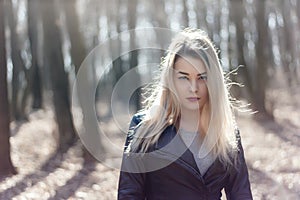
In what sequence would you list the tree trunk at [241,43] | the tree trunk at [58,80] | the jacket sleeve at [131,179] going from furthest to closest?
the tree trunk at [241,43] < the tree trunk at [58,80] < the jacket sleeve at [131,179]

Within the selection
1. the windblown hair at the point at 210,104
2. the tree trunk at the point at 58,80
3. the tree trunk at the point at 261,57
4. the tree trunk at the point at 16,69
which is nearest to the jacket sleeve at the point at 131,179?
the windblown hair at the point at 210,104

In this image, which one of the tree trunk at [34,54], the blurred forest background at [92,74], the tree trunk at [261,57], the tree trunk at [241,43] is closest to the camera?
the blurred forest background at [92,74]

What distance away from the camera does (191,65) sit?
8.09 ft

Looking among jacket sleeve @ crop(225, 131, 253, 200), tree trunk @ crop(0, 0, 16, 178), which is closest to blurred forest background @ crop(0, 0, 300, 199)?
tree trunk @ crop(0, 0, 16, 178)

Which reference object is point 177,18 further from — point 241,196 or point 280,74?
point 241,196

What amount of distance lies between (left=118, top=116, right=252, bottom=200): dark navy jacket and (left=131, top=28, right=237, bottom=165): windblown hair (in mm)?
57

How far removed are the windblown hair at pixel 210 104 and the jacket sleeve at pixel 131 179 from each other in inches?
4.5

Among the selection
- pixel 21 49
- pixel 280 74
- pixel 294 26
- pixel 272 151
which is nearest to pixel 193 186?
pixel 272 151

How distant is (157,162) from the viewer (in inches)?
93.7

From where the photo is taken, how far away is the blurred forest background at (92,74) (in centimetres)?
1045

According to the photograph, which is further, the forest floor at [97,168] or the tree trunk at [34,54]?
the tree trunk at [34,54]

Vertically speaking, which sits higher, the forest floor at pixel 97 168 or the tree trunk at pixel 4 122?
the tree trunk at pixel 4 122

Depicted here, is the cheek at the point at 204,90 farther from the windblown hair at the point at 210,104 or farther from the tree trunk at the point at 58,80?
the tree trunk at the point at 58,80

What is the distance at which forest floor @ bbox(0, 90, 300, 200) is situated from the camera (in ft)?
30.2
